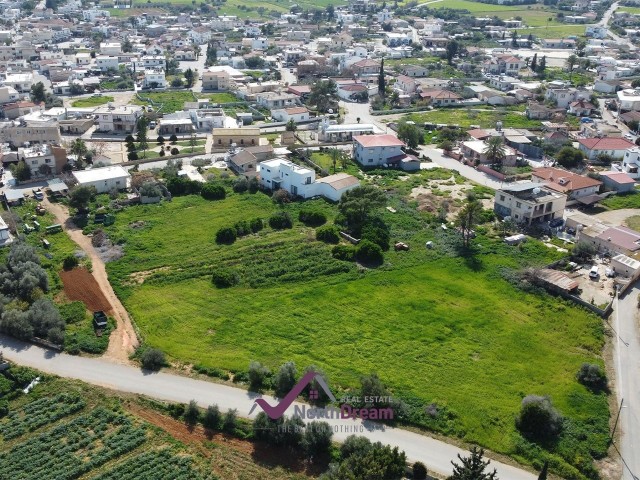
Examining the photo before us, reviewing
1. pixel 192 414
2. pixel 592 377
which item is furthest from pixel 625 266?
pixel 192 414

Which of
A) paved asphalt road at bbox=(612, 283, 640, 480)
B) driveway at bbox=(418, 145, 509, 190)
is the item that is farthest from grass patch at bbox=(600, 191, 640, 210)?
paved asphalt road at bbox=(612, 283, 640, 480)

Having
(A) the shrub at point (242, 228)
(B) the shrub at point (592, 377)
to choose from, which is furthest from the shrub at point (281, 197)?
(B) the shrub at point (592, 377)

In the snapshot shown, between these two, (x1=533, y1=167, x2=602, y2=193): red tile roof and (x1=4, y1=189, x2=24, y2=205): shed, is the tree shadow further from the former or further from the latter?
(x1=533, y1=167, x2=602, y2=193): red tile roof

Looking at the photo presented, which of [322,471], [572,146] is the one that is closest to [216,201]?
[322,471]

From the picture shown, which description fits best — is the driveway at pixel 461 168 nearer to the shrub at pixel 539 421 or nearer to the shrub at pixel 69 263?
the shrub at pixel 539 421

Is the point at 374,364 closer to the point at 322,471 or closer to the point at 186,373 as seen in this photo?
the point at 322,471
